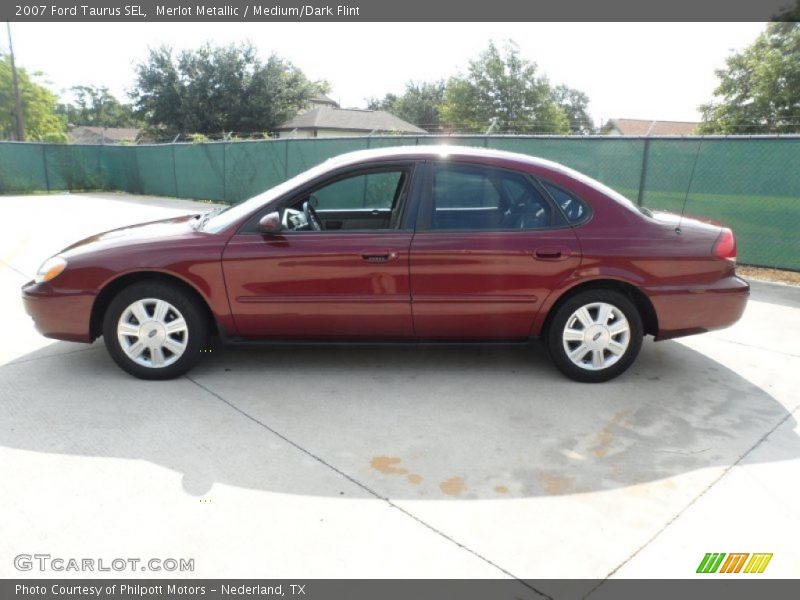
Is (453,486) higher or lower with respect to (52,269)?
→ lower

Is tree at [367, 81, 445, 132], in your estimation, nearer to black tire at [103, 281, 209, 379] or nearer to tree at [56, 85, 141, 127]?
tree at [56, 85, 141, 127]

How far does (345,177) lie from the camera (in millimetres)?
4316

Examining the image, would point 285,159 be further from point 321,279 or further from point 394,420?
point 394,420

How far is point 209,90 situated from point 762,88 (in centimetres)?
2814

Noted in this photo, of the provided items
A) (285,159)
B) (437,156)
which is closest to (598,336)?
(437,156)

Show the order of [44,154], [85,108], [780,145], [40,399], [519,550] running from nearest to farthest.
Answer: [519,550], [40,399], [780,145], [44,154], [85,108]

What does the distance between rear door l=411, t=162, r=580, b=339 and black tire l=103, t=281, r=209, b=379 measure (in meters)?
1.49

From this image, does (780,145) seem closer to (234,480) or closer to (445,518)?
(445,518)

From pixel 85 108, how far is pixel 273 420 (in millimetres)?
117209

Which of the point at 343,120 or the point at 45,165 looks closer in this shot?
the point at 45,165

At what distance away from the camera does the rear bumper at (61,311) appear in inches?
165

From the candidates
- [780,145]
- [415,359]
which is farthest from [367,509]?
[780,145]
